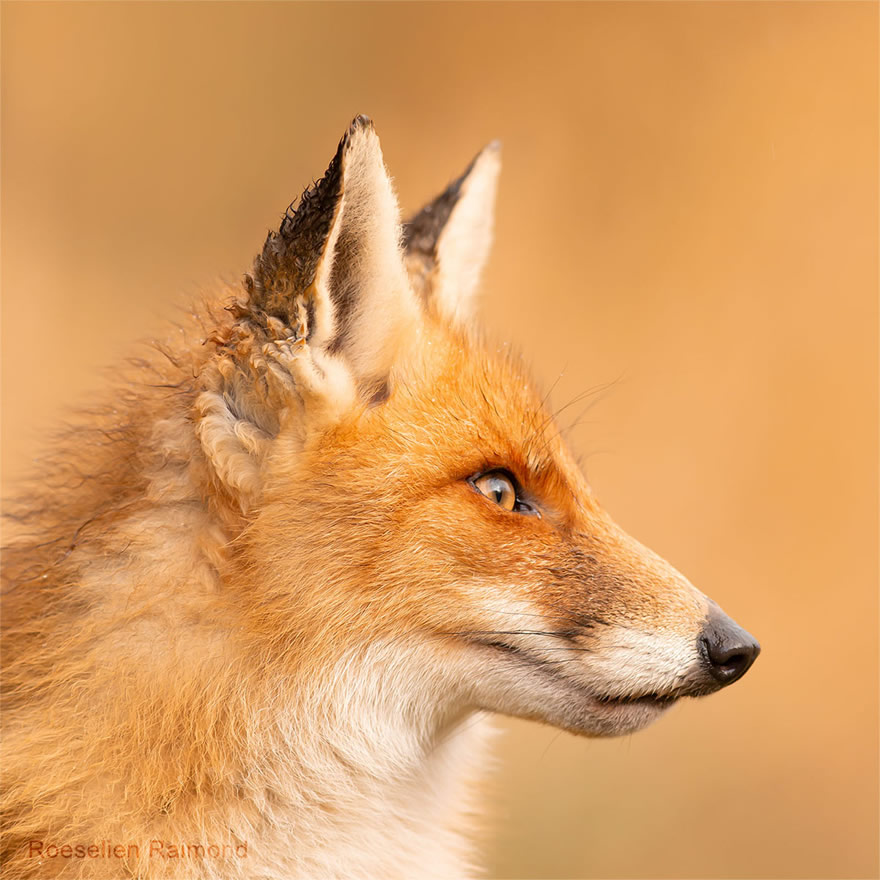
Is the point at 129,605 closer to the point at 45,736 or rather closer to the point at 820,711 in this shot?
the point at 45,736

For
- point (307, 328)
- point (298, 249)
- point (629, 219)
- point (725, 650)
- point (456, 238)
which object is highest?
point (629, 219)

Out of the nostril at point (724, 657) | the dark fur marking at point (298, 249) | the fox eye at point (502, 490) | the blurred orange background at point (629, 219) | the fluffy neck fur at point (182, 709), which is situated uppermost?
the blurred orange background at point (629, 219)

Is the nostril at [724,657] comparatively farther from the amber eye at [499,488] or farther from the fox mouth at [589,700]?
the amber eye at [499,488]

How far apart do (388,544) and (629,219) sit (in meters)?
8.37

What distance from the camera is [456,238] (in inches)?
170

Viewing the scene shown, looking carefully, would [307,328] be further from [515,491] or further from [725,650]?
[725,650]

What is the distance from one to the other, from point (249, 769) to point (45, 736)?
2.03ft

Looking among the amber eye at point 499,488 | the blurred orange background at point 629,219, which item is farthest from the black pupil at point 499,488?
the blurred orange background at point 629,219

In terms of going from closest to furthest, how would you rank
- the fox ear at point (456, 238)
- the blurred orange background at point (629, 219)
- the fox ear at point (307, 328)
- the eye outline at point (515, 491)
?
the fox ear at point (307, 328), the eye outline at point (515, 491), the fox ear at point (456, 238), the blurred orange background at point (629, 219)

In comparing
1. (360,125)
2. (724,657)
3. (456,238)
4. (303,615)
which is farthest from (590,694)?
(456,238)

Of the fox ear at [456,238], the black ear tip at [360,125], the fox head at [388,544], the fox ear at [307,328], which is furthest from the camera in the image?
the fox ear at [456,238]

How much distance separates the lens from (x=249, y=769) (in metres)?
3.05

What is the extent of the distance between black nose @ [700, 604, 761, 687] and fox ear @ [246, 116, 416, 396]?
1.29 m

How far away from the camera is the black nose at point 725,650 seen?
313 centimetres
